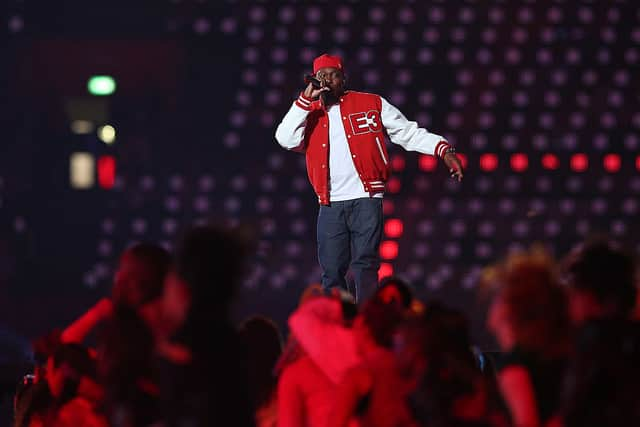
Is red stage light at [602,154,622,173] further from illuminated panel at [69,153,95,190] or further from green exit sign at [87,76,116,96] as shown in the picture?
illuminated panel at [69,153,95,190]

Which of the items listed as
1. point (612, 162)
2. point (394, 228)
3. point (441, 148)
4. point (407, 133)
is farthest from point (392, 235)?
point (441, 148)

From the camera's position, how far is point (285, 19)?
848 cm

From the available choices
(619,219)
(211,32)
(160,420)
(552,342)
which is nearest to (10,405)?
(160,420)

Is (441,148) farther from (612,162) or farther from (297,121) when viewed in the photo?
(612,162)

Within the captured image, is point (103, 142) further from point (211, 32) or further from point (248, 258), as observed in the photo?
point (248, 258)

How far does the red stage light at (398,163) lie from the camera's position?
8695mm

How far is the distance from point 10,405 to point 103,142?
3.77 metres

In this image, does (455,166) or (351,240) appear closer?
(455,166)

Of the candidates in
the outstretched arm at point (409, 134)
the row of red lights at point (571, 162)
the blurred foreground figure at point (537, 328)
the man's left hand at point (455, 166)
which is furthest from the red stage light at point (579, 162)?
the blurred foreground figure at point (537, 328)

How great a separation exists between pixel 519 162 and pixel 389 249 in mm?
1248

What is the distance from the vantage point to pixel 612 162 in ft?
28.1

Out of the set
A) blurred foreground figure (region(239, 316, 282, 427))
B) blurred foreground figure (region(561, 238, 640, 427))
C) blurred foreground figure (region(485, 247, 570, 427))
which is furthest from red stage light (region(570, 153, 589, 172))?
blurred foreground figure (region(485, 247, 570, 427))

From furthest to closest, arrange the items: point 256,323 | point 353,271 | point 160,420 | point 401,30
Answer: point 401,30
point 353,271
point 256,323
point 160,420

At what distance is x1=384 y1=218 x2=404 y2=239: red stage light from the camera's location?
8758 mm
